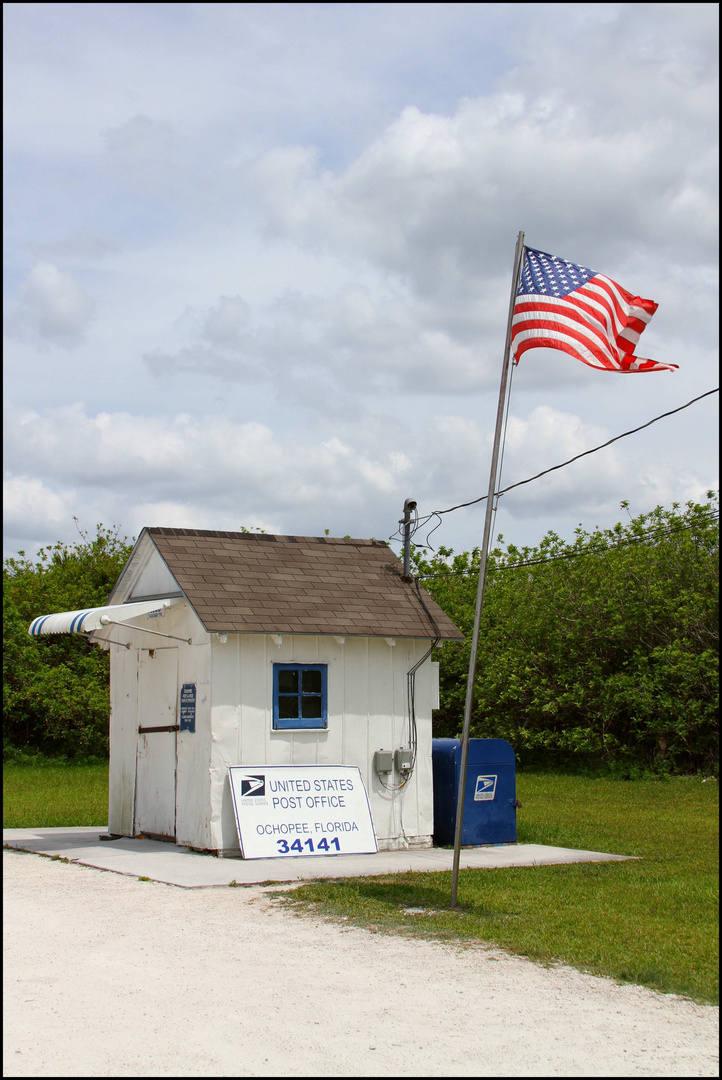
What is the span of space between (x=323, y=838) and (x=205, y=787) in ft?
4.91

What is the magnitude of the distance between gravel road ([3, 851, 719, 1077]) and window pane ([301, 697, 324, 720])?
458cm

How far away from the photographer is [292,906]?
30.4 ft

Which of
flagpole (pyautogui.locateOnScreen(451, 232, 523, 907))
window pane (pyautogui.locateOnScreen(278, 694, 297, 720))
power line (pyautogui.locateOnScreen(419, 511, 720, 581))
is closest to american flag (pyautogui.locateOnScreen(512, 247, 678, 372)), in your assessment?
flagpole (pyautogui.locateOnScreen(451, 232, 523, 907))

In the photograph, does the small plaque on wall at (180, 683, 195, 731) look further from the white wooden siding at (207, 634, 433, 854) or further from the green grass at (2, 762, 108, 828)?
the green grass at (2, 762, 108, 828)

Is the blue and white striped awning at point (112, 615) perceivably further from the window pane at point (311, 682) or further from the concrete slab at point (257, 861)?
the concrete slab at point (257, 861)

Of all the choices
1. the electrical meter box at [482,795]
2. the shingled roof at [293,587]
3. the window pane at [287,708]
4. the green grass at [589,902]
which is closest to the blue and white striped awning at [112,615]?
the shingled roof at [293,587]

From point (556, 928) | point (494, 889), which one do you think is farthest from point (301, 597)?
point (556, 928)

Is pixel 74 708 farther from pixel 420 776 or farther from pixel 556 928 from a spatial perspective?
pixel 556 928

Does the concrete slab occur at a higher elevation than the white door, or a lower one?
lower

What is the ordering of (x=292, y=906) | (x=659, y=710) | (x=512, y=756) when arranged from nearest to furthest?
(x=292, y=906), (x=512, y=756), (x=659, y=710)

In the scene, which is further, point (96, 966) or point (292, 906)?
point (292, 906)

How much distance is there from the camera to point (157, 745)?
44.9ft

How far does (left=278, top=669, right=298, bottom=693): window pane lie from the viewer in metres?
12.9

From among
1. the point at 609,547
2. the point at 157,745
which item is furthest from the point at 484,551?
the point at 609,547
